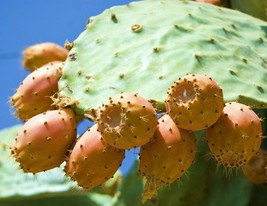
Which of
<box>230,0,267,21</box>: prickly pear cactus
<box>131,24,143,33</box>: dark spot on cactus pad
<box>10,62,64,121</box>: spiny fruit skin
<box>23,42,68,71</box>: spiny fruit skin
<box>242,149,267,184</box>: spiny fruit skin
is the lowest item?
<box>242,149,267,184</box>: spiny fruit skin

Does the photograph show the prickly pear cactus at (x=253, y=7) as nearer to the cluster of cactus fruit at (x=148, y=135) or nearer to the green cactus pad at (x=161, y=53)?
the green cactus pad at (x=161, y=53)

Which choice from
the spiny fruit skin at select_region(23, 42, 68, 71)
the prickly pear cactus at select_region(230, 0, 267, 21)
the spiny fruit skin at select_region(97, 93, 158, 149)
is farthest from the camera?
the prickly pear cactus at select_region(230, 0, 267, 21)

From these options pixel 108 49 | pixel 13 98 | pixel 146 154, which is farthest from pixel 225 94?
pixel 13 98

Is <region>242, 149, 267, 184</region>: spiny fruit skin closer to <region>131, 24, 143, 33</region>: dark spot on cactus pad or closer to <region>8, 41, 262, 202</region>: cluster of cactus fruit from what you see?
<region>8, 41, 262, 202</region>: cluster of cactus fruit

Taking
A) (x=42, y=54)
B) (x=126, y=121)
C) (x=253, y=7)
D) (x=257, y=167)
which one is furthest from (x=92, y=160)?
(x=253, y=7)

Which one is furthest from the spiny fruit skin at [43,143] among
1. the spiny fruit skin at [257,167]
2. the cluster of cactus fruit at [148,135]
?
the spiny fruit skin at [257,167]

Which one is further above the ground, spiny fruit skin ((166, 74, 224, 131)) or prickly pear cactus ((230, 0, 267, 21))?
spiny fruit skin ((166, 74, 224, 131))

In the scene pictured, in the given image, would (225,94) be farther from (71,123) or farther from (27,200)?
(27,200)


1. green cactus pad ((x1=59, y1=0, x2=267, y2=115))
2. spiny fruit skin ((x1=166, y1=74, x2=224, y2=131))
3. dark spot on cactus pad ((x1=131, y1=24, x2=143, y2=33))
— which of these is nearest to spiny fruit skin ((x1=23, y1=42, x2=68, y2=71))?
green cactus pad ((x1=59, y1=0, x2=267, y2=115))
